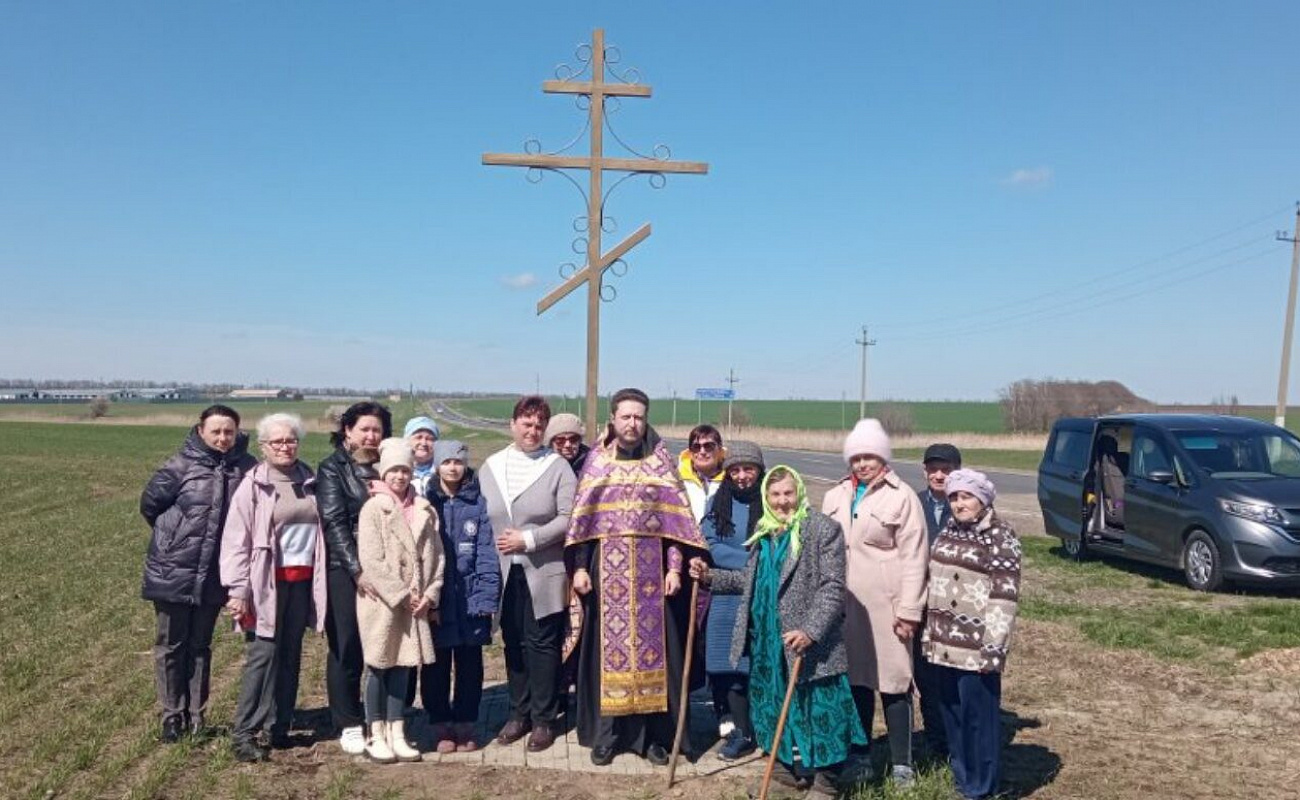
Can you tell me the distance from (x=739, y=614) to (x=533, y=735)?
1488 millimetres

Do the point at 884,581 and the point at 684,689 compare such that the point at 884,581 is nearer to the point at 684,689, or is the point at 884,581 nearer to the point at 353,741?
the point at 684,689

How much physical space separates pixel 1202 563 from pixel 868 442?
705 centimetres

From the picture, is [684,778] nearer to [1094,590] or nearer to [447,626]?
[447,626]

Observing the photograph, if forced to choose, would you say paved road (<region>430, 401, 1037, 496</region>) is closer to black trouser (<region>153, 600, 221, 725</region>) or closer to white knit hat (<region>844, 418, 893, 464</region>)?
white knit hat (<region>844, 418, 893, 464</region>)

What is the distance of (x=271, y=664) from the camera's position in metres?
5.61

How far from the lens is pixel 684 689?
5523mm

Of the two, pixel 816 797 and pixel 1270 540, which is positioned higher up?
pixel 1270 540

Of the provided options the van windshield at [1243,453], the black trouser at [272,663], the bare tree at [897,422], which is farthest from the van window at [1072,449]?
the bare tree at [897,422]

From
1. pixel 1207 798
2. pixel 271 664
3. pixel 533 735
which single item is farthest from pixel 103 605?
pixel 1207 798

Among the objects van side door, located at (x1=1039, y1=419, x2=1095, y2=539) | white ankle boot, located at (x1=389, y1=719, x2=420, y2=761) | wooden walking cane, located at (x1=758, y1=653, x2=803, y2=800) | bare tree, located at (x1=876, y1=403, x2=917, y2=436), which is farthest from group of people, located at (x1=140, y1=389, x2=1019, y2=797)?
bare tree, located at (x1=876, y1=403, x2=917, y2=436)

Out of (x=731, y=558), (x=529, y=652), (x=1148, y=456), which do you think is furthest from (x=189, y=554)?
(x=1148, y=456)

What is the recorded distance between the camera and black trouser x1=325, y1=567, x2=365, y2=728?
5.61m

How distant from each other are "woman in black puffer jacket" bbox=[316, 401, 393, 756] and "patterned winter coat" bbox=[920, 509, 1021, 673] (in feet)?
9.25

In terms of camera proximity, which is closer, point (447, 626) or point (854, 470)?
point (854, 470)
